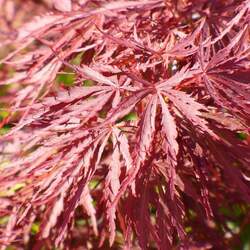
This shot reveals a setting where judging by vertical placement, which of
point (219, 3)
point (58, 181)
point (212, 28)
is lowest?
point (58, 181)

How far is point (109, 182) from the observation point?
98 cm

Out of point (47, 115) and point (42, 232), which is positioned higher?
point (47, 115)

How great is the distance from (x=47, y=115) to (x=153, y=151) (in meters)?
0.22

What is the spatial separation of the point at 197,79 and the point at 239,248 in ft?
2.74

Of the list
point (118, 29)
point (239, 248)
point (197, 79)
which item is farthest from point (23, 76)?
point (239, 248)


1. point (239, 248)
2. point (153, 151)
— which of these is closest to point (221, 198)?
point (239, 248)

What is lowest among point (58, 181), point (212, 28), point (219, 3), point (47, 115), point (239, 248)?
point (239, 248)

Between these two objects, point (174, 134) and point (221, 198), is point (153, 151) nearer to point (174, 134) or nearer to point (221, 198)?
point (174, 134)

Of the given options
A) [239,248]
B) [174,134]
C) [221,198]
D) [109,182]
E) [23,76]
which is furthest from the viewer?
[239,248]

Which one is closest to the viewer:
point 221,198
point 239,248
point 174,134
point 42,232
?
point 174,134

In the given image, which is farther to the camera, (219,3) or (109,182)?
(219,3)

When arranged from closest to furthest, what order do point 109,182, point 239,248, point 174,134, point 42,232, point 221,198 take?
point 174,134
point 109,182
point 42,232
point 221,198
point 239,248

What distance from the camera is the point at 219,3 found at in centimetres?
129

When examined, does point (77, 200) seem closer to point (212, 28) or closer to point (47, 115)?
point (47, 115)
